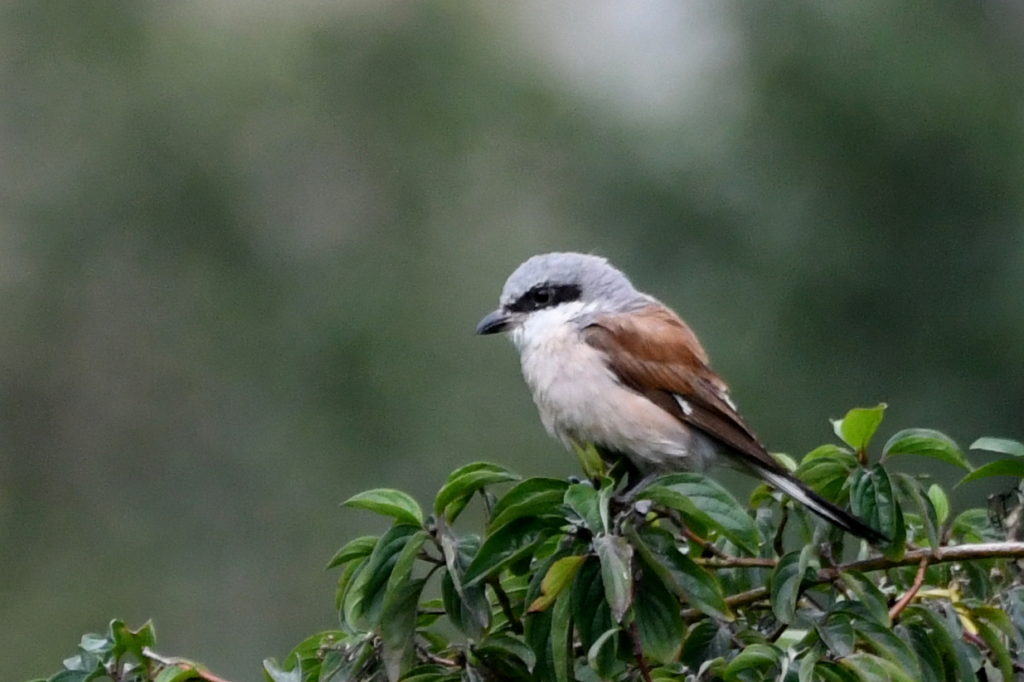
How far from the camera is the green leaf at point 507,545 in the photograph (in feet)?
6.16

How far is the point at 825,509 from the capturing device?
2.19 meters

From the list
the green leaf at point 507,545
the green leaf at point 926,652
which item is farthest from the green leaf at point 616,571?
the green leaf at point 926,652

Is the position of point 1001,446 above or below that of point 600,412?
below

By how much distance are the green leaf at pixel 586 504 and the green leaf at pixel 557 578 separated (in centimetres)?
5

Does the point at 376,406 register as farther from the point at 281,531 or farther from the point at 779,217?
the point at 779,217

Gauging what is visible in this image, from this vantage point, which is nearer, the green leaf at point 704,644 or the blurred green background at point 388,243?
the green leaf at point 704,644

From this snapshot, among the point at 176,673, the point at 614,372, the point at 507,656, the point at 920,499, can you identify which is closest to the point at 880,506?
the point at 920,499

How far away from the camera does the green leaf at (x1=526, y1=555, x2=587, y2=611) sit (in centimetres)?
183

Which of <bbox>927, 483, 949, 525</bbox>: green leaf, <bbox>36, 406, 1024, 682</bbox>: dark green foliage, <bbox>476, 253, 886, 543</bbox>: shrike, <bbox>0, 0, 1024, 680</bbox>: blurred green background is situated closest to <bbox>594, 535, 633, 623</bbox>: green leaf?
<bbox>36, 406, 1024, 682</bbox>: dark green foliage

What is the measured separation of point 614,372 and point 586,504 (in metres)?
1.34

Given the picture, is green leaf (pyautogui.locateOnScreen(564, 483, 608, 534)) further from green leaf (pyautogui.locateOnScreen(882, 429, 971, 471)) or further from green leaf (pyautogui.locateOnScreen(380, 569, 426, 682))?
green leaf (pyautogui.locateOnScreen(882, 429, 971, 471))

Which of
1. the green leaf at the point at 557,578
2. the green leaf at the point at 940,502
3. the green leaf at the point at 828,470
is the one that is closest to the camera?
the green leaf at the point at 557,578

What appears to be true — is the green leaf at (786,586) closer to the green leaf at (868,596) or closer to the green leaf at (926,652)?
the green leaf at (868,596)

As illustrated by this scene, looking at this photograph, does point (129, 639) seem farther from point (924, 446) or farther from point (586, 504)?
point (924, 446)
